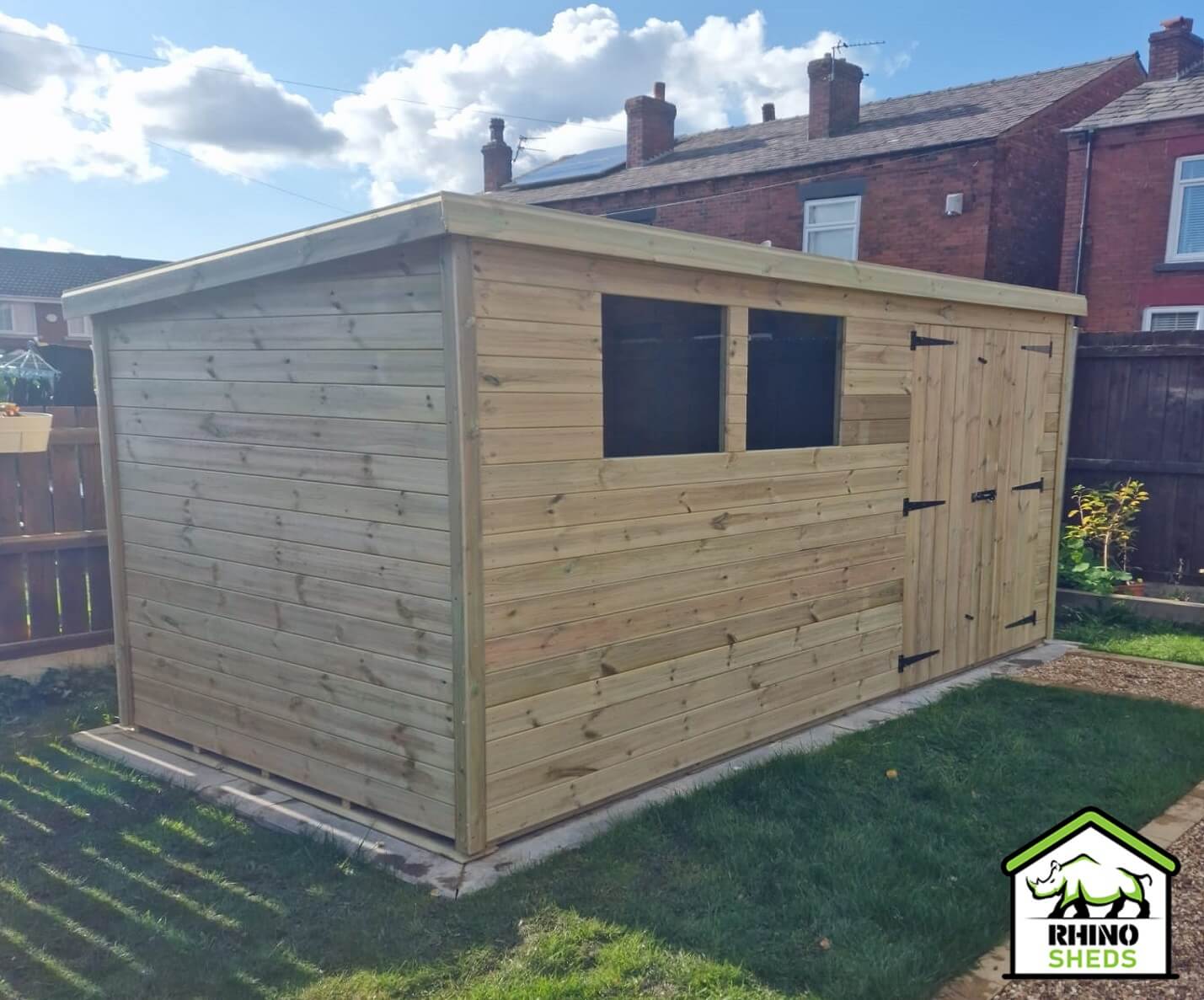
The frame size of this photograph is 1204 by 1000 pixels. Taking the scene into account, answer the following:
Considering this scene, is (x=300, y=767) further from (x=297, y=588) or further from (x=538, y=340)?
(x=538, y=340)

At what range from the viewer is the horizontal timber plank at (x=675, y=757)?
3.61m

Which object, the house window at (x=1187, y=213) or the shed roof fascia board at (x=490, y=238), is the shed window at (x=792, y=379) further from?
the house window at (x=1187, y=213)

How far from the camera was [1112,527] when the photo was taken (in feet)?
24.8

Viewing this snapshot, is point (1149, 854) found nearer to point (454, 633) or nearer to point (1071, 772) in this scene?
point (1071, 772)

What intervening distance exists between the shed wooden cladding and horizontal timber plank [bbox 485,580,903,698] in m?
0.02

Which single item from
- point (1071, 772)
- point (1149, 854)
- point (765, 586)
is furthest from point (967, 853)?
point (765, 586)

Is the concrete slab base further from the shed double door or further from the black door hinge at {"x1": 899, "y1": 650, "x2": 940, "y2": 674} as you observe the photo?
the shed double door

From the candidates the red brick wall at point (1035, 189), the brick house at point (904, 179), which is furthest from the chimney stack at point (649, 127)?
the red brick wall at point (1035, 189)

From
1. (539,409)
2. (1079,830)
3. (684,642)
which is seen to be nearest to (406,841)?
(684,642)

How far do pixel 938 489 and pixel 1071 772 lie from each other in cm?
190

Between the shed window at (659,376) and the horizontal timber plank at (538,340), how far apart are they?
0.38 feet

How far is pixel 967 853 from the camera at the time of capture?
11.2 feet

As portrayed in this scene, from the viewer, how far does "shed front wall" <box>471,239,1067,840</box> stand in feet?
11.4

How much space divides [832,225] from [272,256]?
12118 millimetres
